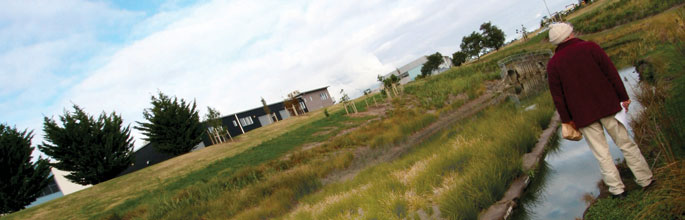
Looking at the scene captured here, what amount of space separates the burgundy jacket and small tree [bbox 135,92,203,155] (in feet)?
97.4

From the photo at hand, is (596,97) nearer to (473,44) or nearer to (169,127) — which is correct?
(169,127)

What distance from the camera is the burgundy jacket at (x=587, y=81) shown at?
2889 mm

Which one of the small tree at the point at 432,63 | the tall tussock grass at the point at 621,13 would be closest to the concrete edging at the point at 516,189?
the tall tussock grass at the point at 621,13

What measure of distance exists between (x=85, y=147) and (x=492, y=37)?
6122 centimetres

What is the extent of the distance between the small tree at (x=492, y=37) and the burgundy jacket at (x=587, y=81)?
62.7 m

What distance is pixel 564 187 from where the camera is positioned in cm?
432

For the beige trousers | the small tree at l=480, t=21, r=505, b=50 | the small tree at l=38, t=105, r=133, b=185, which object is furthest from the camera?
the small tree at l=480, t=21, r=505, b=50

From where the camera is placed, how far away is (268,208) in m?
8.22

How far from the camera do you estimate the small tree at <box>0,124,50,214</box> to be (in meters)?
20.8

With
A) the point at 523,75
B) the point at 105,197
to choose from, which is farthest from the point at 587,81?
the point at 105,197

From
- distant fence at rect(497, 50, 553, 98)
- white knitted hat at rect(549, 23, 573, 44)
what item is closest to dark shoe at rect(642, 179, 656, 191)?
white knitted hat at rect(549, 23, 573, 44)

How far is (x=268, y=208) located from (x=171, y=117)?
78.2 feet

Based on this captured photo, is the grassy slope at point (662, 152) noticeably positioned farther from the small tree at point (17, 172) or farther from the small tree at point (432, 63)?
the small tree at point (432, 63)

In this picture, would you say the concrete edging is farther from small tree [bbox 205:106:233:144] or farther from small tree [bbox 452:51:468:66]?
small tree [bbox 452:51:468:66]
